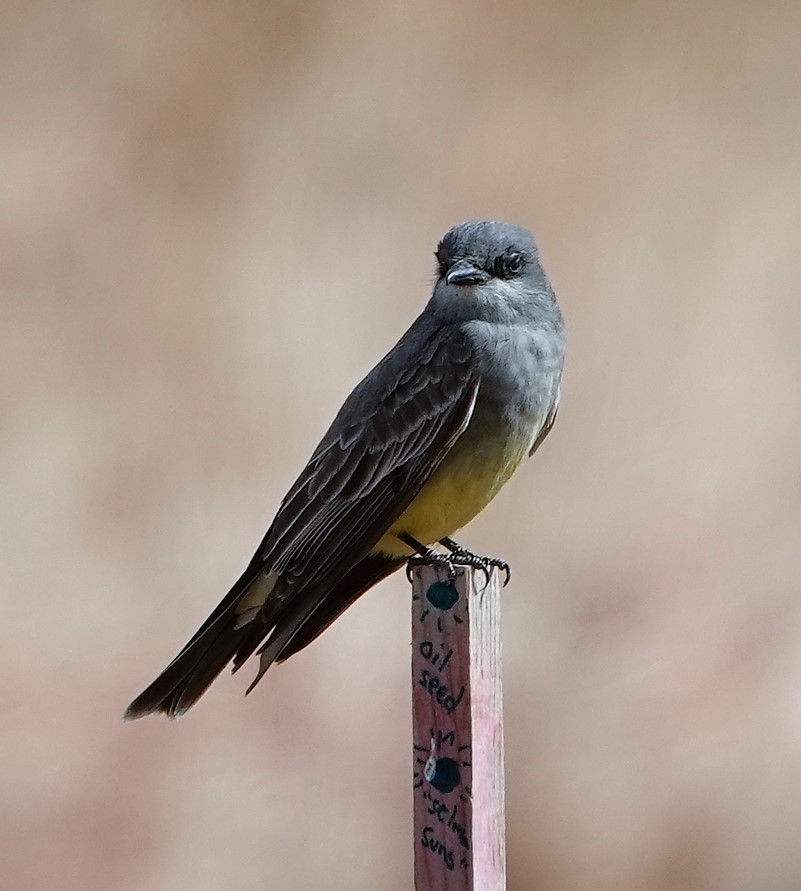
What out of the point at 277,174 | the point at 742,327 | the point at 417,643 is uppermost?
the point at 277,174

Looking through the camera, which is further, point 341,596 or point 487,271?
point 487,271

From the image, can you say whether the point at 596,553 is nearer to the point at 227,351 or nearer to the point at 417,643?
the point at 227,351

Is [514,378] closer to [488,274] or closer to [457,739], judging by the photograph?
[488,274]

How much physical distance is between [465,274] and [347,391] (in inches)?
92.4

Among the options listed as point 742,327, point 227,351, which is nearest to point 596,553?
point 742,327

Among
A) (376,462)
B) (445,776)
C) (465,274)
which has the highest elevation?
(465,274)

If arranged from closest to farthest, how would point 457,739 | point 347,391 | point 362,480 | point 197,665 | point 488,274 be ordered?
point 457,739 → point 197,665 → point 362,480 → point 488,274 → point 347,391

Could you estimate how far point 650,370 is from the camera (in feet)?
22.0

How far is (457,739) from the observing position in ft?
9.84

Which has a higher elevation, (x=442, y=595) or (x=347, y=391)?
(x=347, y=391)

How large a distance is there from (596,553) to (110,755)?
2.05 meters

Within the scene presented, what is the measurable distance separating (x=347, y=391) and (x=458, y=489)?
2519 mm

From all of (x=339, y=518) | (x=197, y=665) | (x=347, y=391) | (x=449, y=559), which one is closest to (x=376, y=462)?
(x=339, y=518)

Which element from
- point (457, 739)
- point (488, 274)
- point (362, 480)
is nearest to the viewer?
point (457, 739)
